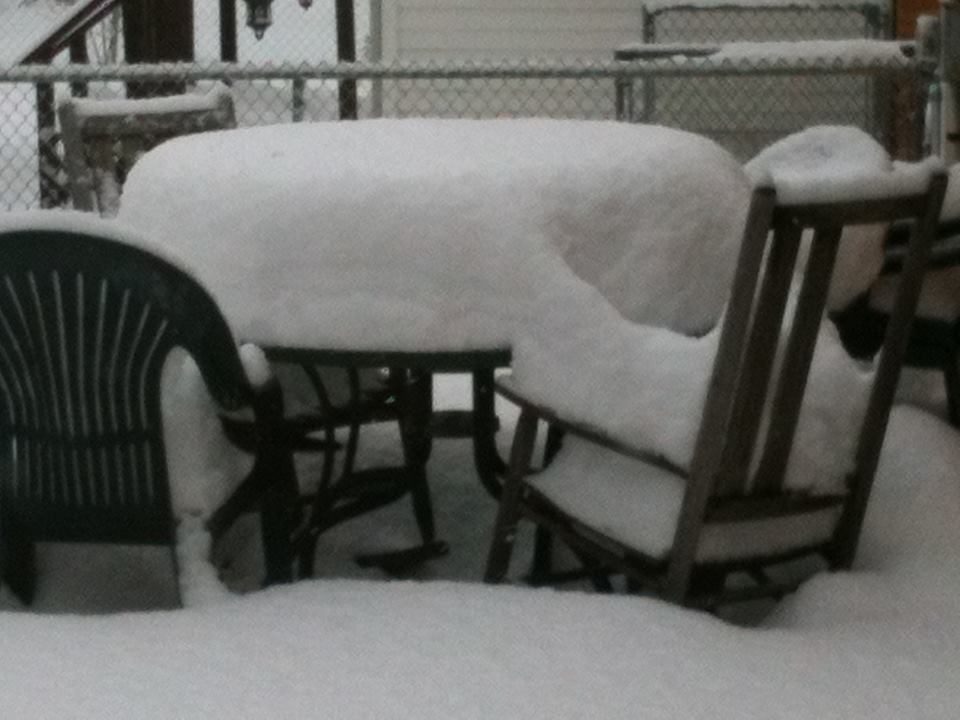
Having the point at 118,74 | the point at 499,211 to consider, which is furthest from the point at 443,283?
the point at 118,74

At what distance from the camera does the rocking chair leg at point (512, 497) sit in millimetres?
3219

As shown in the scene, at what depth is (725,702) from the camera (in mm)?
2533

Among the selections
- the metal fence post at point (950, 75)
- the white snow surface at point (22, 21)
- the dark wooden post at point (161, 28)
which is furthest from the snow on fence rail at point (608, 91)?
the white snow surface at point (22, 21)

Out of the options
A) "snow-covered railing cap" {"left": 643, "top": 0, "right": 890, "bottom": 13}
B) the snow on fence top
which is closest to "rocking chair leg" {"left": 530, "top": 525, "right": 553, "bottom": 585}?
the snow on fence top

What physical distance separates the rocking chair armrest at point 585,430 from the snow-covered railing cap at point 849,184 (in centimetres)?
51

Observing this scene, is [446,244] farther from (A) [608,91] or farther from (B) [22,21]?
(B) [22,21]

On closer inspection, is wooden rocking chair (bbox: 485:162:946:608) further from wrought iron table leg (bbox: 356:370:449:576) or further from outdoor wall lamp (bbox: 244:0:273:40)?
outdoor wall lamp (bbox: 244:0:273:40)

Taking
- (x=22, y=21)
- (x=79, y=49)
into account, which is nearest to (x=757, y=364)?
(x=79, y=49)

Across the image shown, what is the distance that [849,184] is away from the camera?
2.71 meters

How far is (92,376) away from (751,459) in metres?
1.19

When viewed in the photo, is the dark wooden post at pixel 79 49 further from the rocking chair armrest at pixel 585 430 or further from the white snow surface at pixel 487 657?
the white snow surface at pixel 487 657

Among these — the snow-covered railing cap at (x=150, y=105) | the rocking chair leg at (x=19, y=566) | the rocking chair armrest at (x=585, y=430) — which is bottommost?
the rocking chair leg at (x=19, y=566)

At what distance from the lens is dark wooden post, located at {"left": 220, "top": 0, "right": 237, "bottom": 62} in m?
11.0

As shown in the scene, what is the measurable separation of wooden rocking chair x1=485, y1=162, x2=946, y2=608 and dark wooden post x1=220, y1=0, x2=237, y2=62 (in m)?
8.31
